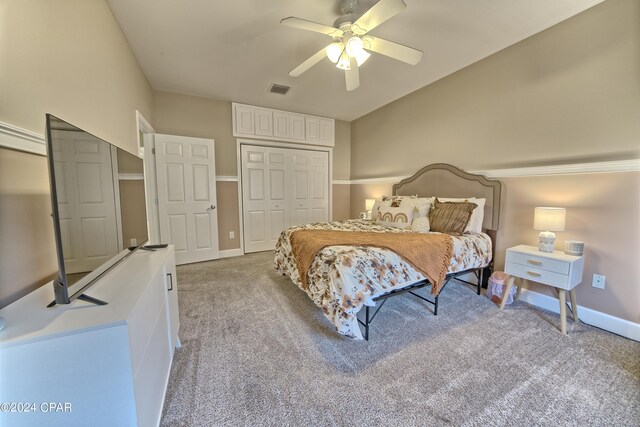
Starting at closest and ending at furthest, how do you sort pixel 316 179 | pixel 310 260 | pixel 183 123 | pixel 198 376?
pixel 198 376 → pixel 310 260 → pixel 183 123 → pixel 316 179

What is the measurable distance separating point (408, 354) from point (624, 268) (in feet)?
6.25

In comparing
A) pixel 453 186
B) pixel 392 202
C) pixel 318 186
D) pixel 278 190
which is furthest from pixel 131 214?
pixel 318 186

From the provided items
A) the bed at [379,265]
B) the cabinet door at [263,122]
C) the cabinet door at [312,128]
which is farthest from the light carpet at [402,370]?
the cabinet door at [312,128]

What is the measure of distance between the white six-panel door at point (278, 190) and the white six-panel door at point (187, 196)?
568 millimetres

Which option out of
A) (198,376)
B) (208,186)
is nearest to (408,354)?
(198,376)

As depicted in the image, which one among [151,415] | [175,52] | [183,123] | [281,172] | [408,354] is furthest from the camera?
[281,172]

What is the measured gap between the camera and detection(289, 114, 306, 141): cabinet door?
14.8 ft

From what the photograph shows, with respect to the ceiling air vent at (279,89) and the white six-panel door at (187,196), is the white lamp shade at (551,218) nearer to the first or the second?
the ceiling air vent at (279,89)

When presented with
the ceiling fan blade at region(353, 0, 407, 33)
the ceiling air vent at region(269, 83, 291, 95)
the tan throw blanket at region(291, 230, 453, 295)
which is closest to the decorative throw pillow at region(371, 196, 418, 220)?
the tan throw blanket at region(291, 230, 453, 295)

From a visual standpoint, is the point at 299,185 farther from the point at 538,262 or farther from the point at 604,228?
the point at 604,228

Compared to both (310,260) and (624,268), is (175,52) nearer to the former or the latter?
(310,260)

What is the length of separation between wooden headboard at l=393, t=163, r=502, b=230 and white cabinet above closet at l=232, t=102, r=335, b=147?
1.87 m

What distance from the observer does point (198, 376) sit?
153 centimetres

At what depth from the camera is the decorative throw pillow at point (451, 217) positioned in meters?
2.65
